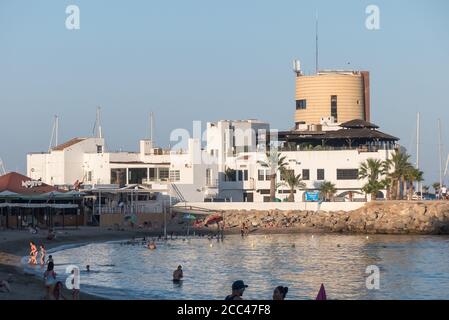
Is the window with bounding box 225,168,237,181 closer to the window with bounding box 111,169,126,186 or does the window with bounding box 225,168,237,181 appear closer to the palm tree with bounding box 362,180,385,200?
the window with bounding box 111,169,126,186

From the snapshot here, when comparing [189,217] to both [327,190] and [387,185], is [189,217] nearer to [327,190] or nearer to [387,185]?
[327,190]

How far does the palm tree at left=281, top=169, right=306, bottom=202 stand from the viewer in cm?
10144

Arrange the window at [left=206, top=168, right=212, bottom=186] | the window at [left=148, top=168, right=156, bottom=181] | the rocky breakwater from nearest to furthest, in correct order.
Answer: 1. the rocky breakwater
2. the window at [left=206, top=168, right=212, bottom=186]
3. the window at [left=148, top=168, right=156, bottom=181]

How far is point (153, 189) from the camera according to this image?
94000 mm

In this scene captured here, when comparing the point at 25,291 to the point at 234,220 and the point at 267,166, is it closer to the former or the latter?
the point at 234,220

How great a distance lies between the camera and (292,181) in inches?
3994

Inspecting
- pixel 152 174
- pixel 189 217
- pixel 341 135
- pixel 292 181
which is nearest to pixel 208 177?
pixel 152 174

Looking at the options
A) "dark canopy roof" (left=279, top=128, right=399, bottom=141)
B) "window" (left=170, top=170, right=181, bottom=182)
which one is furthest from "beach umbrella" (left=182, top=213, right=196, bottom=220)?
"dark canopy roof" (left=279, top=128, right=399, bottom=141)

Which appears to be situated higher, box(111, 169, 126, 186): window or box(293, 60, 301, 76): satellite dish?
box(293, 60, 301, 76): satellite dish

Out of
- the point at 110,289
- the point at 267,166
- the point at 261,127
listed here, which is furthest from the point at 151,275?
the point at 261,127

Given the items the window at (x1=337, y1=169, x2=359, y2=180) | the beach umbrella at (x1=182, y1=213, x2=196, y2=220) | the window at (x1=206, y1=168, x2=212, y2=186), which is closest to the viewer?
the beach umbrella at (x1=182, y1=213, x2=196, y2=220)

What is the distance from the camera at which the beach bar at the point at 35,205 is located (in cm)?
8106

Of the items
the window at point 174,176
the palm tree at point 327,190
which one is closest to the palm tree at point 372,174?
the palm tree at point 327,190

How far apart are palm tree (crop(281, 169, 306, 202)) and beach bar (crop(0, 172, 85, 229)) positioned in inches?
951
